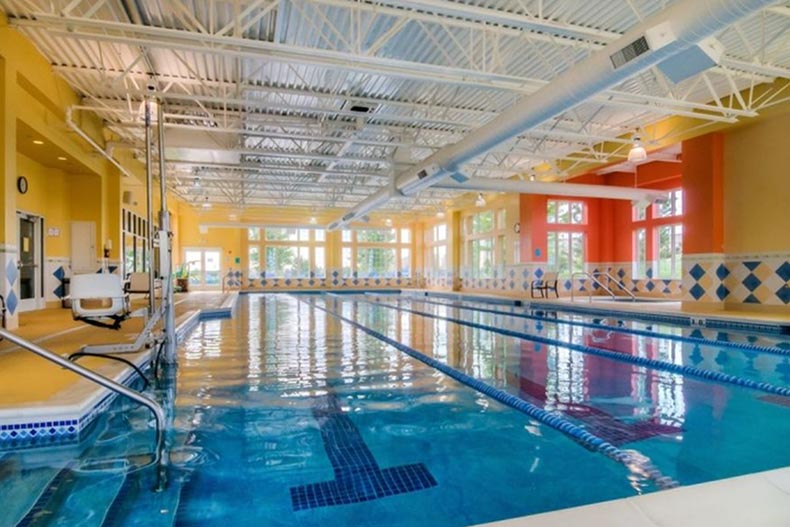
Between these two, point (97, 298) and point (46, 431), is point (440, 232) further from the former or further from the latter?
point (46, 431)

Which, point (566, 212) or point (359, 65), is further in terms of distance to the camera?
point (566, 212)

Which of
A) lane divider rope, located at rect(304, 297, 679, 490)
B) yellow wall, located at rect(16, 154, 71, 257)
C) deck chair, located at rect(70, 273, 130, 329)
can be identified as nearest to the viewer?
lane divider rope, located at rect(304, 297, 679, 490)

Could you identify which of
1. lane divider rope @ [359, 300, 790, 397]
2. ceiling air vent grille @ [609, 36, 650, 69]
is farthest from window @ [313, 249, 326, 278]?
ceiling air vent grille @ [609, 36, 650, 69]

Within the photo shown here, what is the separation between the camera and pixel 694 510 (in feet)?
4.77

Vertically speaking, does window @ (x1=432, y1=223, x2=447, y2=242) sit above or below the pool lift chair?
above

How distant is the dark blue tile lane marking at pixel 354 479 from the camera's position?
2027 millimetres

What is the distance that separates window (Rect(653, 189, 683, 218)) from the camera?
1219 centimetres

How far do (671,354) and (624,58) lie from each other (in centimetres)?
325

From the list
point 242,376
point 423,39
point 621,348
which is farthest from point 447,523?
point 423,39

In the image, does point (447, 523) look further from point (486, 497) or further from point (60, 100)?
point (60, 100)

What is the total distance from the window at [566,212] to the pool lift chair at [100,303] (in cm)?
1243

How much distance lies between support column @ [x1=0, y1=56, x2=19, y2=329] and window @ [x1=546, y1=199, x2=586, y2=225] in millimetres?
12707

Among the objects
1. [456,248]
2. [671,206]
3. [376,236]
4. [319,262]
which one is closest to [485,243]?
[456,248]

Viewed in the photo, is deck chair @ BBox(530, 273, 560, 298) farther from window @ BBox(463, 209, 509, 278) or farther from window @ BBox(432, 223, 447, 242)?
window @ BBox(432, 223, 447, 242)
